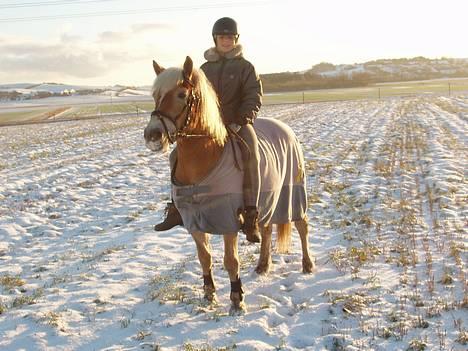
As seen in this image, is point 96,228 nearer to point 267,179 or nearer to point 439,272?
point 267,179

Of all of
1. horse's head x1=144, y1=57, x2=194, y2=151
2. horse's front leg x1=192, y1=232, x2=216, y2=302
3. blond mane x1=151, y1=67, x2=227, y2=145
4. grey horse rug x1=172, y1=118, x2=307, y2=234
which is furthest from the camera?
horse's front leg x1=192, y1=232, x2=216, y2=302

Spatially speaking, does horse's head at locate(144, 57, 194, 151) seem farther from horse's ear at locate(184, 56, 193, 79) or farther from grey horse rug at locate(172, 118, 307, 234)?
grey horse rug at locate(172, 118, 307, 234)

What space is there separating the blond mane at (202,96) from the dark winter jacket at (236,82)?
374 millimetres

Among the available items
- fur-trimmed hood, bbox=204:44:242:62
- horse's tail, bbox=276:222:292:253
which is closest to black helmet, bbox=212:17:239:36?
fur-trimmed hood, bbox=204:44:242:62

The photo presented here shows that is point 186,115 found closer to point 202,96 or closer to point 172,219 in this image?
point 202,96

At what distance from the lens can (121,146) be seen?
21.0 m

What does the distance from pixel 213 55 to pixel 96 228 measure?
15.6 feet

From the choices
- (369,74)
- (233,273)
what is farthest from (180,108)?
(369,74)

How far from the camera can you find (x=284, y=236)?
6.73 m

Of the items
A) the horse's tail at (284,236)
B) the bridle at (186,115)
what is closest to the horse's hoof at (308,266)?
the horse's tail at (284,236)

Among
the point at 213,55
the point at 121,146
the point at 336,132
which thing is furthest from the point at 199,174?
the point at 336,132

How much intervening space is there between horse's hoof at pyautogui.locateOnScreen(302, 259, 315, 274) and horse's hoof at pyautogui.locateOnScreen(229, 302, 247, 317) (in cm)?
145

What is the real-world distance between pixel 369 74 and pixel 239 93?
391ft

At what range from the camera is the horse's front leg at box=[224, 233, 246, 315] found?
17.2 ft
